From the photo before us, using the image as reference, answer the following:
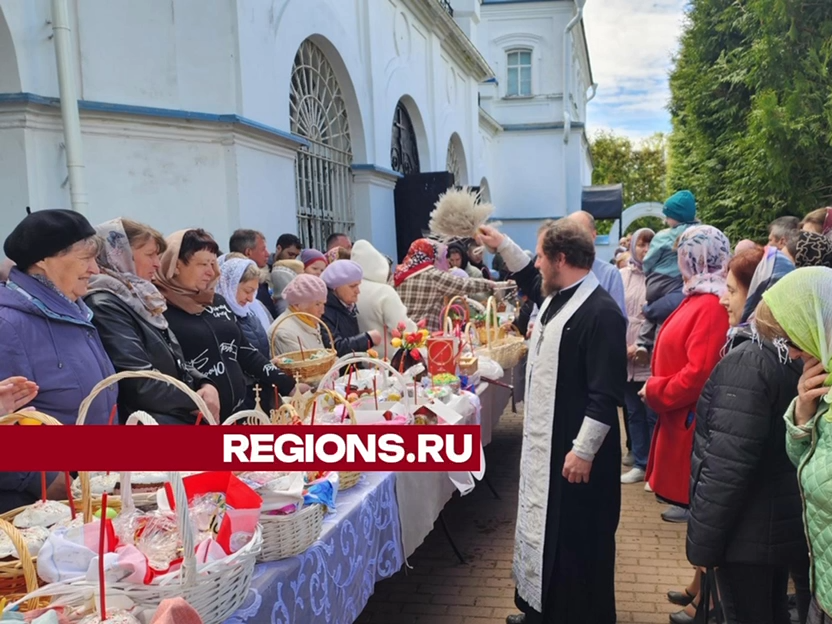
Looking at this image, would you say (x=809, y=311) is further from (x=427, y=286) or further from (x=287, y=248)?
(x=287, y=248)

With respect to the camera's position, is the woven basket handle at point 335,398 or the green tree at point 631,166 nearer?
the woven basket handle at point 335,398

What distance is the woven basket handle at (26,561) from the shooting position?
1.31 metres

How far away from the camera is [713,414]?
6.97 feet

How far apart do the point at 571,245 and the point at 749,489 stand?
112 cm

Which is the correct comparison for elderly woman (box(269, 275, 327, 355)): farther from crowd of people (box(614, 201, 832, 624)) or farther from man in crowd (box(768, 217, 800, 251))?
man in crowd (box(768, 217, 800, 251))

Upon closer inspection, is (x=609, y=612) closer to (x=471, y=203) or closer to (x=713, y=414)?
(x=713, y=414)

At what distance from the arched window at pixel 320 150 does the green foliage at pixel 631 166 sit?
33.7 metres

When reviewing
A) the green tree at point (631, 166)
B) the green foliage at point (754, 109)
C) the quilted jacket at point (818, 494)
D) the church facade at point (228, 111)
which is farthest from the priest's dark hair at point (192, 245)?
the green tree at point (631, 166)

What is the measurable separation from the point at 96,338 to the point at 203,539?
3.69ft

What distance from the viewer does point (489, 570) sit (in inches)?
143

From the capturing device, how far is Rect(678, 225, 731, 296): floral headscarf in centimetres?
308

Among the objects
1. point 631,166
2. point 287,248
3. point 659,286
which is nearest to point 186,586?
point 659,286

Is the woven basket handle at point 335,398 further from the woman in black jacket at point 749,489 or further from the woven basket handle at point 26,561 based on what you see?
the woman in black jacket at point 749,489

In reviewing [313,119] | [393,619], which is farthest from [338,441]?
[313,119]
